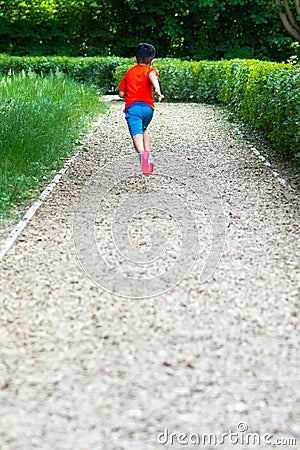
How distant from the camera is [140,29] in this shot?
87.8 feet

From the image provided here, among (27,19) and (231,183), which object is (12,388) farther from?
(27,19)

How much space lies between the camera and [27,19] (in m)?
26.8

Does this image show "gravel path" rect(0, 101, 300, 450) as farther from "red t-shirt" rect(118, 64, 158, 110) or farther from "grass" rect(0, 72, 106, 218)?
"red t-shirt" rect(118, 64, 158, 110)

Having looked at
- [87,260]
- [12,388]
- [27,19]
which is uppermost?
[12,388]

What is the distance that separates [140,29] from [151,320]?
80.0ft

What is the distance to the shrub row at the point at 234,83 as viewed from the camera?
28.2ft

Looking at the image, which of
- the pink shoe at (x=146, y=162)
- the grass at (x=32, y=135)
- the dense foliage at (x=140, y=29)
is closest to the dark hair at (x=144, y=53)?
the pink shoe at (x=146, y=162)

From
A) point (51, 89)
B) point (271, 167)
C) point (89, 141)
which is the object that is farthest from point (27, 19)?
point (271, 167)

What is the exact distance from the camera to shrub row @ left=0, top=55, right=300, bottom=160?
28.2 ft

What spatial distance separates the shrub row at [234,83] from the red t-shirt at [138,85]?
1756 millimetres

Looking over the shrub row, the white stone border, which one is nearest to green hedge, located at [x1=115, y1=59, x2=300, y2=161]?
the shrub row

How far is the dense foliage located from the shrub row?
5791 mm

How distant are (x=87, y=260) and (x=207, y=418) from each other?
2.16 meters

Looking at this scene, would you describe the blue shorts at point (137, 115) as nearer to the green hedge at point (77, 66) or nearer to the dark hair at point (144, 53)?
the dark hair at point (144, 53)
